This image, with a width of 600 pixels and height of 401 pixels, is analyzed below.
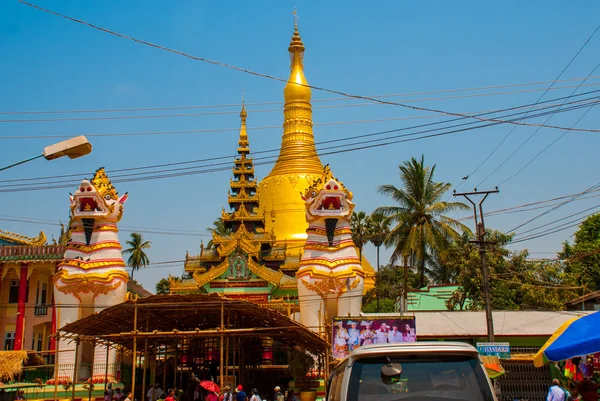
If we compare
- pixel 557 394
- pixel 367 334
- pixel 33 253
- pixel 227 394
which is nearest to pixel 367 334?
pixel 367 334

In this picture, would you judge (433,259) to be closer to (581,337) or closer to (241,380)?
(241,380)

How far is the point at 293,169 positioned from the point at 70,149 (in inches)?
1352

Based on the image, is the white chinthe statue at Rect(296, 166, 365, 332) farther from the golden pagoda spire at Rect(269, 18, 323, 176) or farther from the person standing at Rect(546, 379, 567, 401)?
the golden pagoda spire at Rect(269, 18, 323, 176)

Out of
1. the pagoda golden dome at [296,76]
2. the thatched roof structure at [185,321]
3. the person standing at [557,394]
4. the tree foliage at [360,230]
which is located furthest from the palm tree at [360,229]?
the person standing at [557,394]

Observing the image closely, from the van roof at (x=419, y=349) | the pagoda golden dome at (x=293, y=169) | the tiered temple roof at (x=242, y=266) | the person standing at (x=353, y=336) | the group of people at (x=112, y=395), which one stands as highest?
the pagoda golden dome at (x=293, y=169)

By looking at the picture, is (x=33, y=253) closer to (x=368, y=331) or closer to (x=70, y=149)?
(x=368, y=331)

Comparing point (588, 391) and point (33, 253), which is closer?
point (588, 391)

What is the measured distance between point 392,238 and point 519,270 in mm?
7363

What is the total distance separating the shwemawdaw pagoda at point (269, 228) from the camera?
120 ft

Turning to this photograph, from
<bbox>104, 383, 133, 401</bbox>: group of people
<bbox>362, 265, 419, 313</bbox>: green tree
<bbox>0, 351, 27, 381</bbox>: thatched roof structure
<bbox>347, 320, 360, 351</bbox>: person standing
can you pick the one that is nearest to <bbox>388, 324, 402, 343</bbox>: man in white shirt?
<bbox>347, 320, 360, 351</bbox>: person standing

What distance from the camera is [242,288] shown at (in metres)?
36.6

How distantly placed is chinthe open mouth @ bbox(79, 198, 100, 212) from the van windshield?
24900mm

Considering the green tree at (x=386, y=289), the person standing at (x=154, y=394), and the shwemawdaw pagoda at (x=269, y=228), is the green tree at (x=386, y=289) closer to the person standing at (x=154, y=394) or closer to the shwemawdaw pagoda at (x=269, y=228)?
the shwemawdaw pagoda at (x=269, y=228)

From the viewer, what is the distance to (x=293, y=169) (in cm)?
4662
